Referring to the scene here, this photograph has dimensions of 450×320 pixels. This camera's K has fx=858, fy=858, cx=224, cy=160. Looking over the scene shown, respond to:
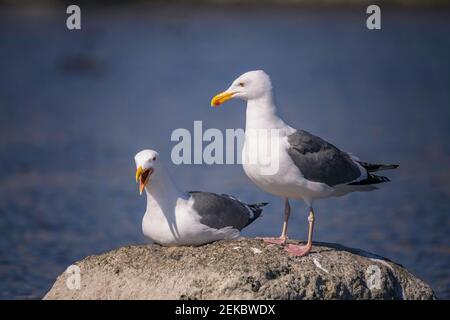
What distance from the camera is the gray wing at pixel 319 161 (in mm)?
8750

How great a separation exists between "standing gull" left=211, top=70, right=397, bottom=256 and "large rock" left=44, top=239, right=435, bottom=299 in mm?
318

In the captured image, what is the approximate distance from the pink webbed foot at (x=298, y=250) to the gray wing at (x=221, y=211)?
0.60m

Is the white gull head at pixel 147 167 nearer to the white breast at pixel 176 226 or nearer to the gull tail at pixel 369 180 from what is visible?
the white breast at pixel 176 226

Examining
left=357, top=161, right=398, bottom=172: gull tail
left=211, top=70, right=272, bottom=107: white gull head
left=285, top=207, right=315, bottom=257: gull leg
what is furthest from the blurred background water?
left=211, top=70, right=272, bottom=107: white gull head

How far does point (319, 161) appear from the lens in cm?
890

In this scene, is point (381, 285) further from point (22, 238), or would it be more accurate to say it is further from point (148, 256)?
point (22, 238)

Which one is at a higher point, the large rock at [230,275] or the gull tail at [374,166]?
the gull tail at [374,166]

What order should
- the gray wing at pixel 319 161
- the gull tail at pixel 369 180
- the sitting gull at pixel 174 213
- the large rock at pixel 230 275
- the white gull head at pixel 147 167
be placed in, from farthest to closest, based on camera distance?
the gull tail at pixel 369 180 < the gray wing at pixel 319 161 < the sitting gull at pixel 174 213 < the white gull head at pixel 147 167 < the large rock at pixel 230 275

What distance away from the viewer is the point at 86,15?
55250 mm

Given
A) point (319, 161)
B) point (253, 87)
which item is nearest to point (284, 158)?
point (319, 161)

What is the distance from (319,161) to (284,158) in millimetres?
481

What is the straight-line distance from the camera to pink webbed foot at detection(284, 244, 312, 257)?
8595 mm

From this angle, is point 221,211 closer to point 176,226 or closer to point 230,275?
point 176,226

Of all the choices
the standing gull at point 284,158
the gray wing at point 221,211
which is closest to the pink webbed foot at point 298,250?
the standing gull at point 284,158
